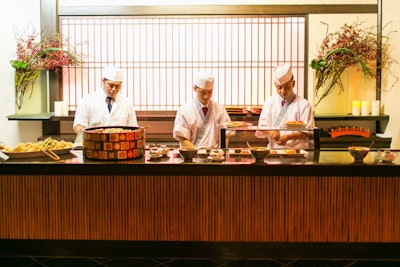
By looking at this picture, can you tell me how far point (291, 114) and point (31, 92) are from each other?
383cm

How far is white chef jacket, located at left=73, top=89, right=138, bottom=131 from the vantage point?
22.8 ft

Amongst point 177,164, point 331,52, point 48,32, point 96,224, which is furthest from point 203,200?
point 48,32

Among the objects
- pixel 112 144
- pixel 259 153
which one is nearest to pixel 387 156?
pixel 259 153

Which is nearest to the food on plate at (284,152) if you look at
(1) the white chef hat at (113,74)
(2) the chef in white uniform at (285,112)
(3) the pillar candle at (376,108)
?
(2) the chef in white uniform at (285,112)

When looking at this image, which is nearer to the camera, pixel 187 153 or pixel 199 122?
pixel 187 153

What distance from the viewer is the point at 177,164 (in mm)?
4848

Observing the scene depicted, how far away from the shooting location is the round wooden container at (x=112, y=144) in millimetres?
4969

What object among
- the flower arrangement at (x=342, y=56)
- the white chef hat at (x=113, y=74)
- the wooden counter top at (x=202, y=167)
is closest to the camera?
A: the wooden counter top at (x=202, y=167)

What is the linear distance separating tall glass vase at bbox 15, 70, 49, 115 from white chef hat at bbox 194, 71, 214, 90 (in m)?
2.83

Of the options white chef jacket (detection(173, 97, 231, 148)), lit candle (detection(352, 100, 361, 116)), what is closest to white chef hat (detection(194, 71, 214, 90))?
white chef jacket (detection(173, 97, 231, 148))

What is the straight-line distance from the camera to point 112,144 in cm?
497

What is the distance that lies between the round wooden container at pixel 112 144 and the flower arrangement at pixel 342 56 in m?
3.58

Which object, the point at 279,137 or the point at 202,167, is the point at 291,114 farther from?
the point at 202,167

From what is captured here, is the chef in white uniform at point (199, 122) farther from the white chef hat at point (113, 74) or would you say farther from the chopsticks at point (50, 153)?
the chopsticks at point (50, 153)
